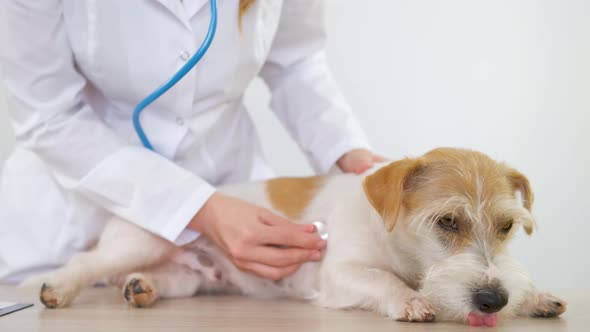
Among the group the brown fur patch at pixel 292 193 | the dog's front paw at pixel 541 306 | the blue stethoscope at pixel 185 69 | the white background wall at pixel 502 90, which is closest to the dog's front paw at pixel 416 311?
the dog's front paw at pixel 541 306

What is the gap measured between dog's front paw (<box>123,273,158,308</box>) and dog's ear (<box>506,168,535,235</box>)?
101 centimetres

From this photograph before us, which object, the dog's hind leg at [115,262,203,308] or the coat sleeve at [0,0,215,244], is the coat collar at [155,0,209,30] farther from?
the dog's hind leg at [115,262,203,308]

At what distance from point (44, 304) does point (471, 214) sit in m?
1.11

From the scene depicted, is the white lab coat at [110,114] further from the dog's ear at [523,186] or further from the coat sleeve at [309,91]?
the dog's ear at [523,186]

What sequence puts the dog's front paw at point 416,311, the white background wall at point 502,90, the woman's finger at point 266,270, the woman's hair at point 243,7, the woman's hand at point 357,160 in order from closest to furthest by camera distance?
the dog's front paw at point 416,311
the woman's finger at point 266,270
the woman's hair at point 243,7
the woman's hand at point 357,160
the white background wall at point 502,90

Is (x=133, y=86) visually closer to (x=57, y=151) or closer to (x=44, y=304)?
(x=57, y=151)

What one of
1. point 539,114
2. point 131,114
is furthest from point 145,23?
point 539,114

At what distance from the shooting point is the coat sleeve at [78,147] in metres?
1.81

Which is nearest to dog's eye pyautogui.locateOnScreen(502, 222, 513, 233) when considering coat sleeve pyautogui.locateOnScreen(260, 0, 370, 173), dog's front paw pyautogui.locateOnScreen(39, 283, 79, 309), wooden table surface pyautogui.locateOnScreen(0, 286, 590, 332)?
wooden table surface pyautogui.locateOnScreen(0, 286, 590, 332)

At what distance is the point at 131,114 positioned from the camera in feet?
6.68

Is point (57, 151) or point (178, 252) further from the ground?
point (57, 151)

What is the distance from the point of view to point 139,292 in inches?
67.8

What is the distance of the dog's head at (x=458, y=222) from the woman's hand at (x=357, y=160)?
18.1 inches

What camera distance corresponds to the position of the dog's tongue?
4.50 ft
